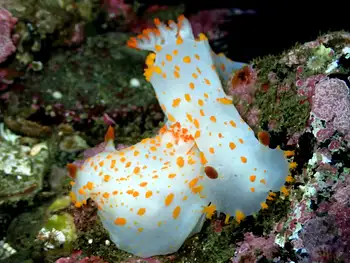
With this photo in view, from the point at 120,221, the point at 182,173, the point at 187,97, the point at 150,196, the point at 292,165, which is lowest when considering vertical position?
the point at 120,221

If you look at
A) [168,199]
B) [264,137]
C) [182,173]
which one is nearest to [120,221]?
[168,199]

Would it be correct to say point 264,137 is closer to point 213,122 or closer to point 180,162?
point 213,122

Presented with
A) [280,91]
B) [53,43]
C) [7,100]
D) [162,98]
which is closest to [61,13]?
[53,43]

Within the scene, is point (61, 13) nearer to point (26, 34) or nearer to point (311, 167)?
point (26, 34)

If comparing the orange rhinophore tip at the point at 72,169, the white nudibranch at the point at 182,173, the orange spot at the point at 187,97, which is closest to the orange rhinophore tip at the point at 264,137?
the white nudibranch at the point at 182,173

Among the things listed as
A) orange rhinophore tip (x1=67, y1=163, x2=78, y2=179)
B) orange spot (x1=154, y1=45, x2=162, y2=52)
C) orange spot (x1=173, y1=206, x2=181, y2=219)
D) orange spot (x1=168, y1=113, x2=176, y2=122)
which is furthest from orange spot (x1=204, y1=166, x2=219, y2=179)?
orange spot (x1=154, y1=45, x2=162, y2=52)

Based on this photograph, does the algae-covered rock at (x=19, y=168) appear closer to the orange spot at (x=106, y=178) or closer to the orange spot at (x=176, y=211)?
the orange spot at (x=106, y=178)
